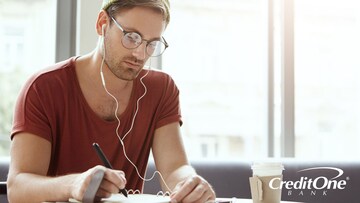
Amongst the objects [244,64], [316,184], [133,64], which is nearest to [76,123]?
[133,64]

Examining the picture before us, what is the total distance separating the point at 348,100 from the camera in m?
4.03

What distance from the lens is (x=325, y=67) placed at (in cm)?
387

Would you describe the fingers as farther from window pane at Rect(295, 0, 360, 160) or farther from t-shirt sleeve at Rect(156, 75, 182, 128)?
window pane at Rect(295, 0, 360, 160)

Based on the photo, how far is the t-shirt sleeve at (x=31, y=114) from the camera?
1678 millimetres

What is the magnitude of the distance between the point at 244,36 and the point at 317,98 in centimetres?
70

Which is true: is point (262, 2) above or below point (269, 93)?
above

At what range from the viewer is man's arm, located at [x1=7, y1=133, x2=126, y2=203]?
4.24 feet

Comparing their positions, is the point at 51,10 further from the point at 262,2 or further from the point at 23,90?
the point at 23,90

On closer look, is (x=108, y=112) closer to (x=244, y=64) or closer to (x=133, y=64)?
(x=133, y=64)

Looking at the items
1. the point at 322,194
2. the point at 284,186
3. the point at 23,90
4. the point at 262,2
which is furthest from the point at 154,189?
the point at 262,2

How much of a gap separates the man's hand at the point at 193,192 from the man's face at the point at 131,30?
514 millimetres

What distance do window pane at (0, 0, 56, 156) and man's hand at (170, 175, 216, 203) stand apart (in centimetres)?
213

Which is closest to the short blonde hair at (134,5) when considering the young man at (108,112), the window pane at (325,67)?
the young man at (108,112)

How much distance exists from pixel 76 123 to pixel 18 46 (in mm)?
1744
